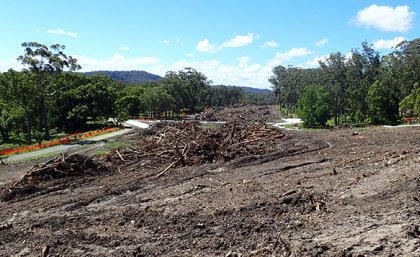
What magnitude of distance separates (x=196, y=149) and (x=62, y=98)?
1549 inches

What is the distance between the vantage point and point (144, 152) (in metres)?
25.6

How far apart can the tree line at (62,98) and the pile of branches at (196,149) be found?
52.7ft

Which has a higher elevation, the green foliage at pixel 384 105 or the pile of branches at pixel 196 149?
the green foliage at pixel 384 105

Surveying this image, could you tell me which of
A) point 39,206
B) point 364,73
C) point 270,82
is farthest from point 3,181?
point 270,82

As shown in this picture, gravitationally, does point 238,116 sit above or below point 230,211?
above

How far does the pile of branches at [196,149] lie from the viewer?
898 inches

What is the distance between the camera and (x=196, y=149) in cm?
Result: 2444

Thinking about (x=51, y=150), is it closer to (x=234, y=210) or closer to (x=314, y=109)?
(x=234, y=210)

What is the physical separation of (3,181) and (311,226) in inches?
671

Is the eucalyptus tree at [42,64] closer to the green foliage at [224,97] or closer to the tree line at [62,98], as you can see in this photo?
the tree line at [62,98]

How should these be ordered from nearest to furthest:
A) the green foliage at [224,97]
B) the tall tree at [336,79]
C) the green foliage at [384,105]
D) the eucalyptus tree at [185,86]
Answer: the green foliage at [384,105] < the tall tree at [336,79] < the eucalyptus tree at [185,86] < the green foliage at [224,97]

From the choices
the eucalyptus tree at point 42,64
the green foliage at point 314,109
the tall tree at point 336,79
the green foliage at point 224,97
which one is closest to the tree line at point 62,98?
the eucalyptus tree at point 42,64

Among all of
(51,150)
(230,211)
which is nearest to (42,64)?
(51,150)

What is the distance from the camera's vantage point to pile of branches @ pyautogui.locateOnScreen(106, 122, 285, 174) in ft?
74.8
